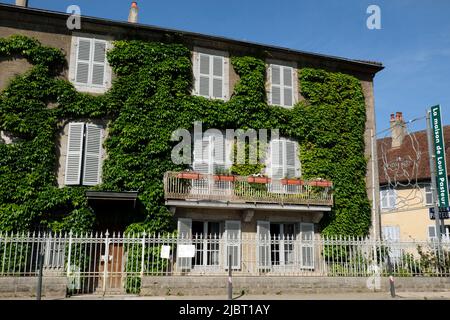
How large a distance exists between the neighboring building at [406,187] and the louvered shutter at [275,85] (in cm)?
844

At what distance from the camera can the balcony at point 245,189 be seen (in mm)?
15195

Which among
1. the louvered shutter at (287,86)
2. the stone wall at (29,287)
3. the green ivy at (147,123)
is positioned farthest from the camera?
the louvered shutter at (287,86)

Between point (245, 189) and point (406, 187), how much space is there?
554 inches

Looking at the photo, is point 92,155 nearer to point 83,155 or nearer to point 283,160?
point 83,155

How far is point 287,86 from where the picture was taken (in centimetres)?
1833

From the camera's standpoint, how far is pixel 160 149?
15.6 m

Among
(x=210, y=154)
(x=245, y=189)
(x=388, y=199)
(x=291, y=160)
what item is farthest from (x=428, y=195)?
(x=210, y=154)

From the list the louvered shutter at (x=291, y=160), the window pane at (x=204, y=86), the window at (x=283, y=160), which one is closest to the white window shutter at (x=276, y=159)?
the window at (x=283, y=160)

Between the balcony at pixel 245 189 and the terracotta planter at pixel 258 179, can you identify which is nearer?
the balcony at pixel 245 189

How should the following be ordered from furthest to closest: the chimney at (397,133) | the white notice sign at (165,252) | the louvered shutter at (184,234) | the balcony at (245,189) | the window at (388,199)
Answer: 1. the chimney at (397,133)
2. the window at (388,199)
3. the balcony at (245,189)
4. the louvered shutter at (184,234)
5. the white notice sign at (165,252)

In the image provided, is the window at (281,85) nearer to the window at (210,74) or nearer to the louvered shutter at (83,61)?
the window at (210,74)

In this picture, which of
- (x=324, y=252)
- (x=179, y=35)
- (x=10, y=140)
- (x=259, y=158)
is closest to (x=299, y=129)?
(x=259, y=158)

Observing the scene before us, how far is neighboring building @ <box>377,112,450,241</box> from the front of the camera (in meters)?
24.5

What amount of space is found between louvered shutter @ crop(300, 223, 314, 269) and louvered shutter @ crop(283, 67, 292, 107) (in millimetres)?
5129
